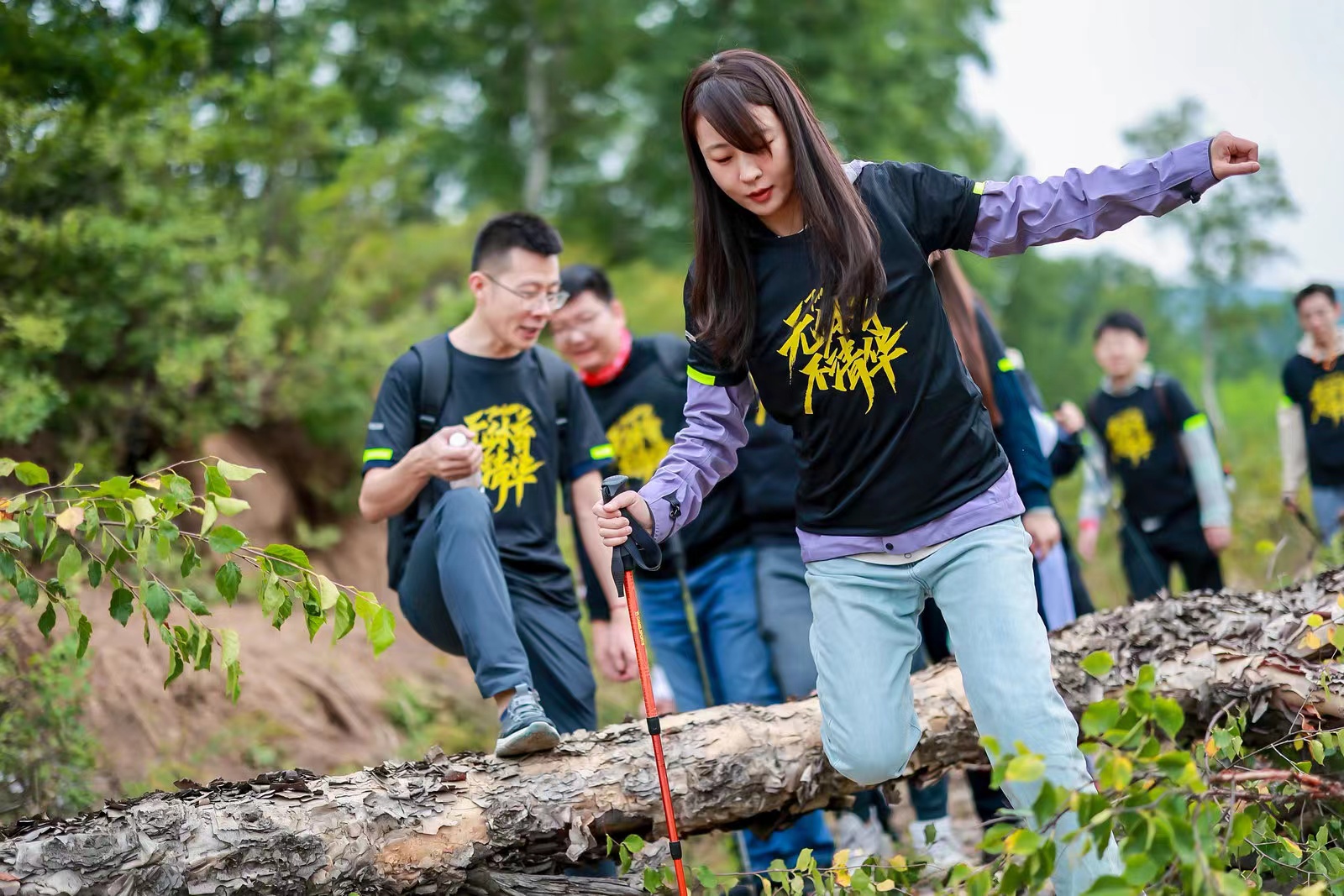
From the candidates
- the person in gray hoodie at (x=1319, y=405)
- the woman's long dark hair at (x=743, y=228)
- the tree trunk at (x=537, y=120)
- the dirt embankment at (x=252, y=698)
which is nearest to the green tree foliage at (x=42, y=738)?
the dirt embankment at (x=252, y=698)

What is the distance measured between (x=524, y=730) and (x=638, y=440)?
225 centimetres

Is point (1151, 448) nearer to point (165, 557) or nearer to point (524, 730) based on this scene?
point (524, 730)

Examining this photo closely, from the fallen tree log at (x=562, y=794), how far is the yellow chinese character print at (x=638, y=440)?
5.72 ft

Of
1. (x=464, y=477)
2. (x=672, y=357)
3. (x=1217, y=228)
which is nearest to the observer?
(x=464, y=477)

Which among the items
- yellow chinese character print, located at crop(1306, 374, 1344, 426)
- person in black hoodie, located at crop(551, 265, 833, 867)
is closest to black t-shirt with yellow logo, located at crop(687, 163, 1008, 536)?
person in black hoodie, located at crop(551, 265, 833, 867)

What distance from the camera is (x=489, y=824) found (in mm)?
3588

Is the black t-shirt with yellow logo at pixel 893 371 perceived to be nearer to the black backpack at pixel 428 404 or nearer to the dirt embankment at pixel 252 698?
the black backpack at pixel 428 404

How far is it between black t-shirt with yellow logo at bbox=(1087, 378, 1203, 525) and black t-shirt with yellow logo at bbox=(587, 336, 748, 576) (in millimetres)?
3219

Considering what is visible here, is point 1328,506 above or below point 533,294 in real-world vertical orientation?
below

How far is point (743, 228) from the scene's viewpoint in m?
3.44

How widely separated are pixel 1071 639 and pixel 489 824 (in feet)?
7.54

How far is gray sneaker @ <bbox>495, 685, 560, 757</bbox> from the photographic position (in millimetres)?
3744

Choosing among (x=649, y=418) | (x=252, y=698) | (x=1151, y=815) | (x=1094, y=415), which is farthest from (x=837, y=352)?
(x=252, y=698)

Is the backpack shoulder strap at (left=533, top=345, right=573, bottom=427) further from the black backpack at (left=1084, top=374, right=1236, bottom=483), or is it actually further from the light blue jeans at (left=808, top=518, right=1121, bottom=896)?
the black backpack at (left=1084, top=374, right=1236, bottom=483)
